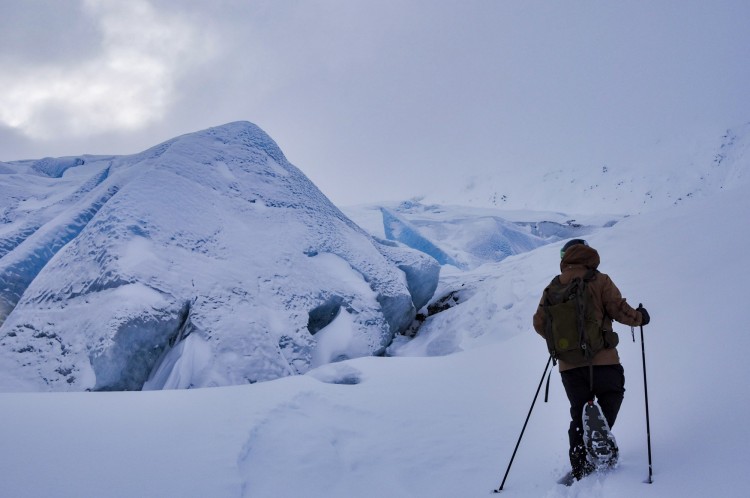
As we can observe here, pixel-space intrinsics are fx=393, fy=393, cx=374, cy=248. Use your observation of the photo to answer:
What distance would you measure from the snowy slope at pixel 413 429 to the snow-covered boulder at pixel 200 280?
2.43 metres

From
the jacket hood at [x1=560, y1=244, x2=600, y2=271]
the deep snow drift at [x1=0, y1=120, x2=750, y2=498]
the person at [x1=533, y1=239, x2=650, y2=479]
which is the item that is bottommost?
the deep snow drift at [x1=0, y1=120, x2=750, y2=498]

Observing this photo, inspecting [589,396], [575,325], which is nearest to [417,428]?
[589,396]

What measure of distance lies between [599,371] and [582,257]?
737 millimetres

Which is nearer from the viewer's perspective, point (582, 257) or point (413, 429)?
point (582, 257)

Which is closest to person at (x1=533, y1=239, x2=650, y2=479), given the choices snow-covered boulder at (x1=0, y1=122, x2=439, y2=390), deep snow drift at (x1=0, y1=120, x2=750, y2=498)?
deep snow drift at (x1=0, y1=120, x2=750, y2=498)

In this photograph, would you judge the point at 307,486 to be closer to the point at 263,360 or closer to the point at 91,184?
the point at 263,360

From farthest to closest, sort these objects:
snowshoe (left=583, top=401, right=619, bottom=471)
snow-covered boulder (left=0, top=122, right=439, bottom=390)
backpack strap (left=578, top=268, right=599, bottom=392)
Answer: snow-covered boulder (left=0, top=122, right=439, bottom=390)
backpack strap (left=578, top=268, right=599, bottom=392)
snowshoe (left=583, top=401, right=619, bottom=471)

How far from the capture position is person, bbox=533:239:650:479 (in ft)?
8.11

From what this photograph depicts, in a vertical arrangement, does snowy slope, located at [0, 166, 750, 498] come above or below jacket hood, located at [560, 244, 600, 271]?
below

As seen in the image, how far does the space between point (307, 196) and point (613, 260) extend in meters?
7.75

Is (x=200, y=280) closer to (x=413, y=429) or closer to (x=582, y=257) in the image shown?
(x=413, y=429)

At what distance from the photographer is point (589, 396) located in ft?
8.38

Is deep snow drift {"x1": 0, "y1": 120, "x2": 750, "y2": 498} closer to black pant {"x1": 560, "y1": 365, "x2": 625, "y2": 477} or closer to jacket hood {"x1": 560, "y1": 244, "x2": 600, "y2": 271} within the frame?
black pant {"x1": 560, "y1": 365, "x2": 625, "y2": 477}

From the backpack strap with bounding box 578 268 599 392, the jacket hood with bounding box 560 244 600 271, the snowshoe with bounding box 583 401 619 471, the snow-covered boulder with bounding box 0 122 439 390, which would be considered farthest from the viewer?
the snow-covered boulder with bounding box 0 122 439 390
